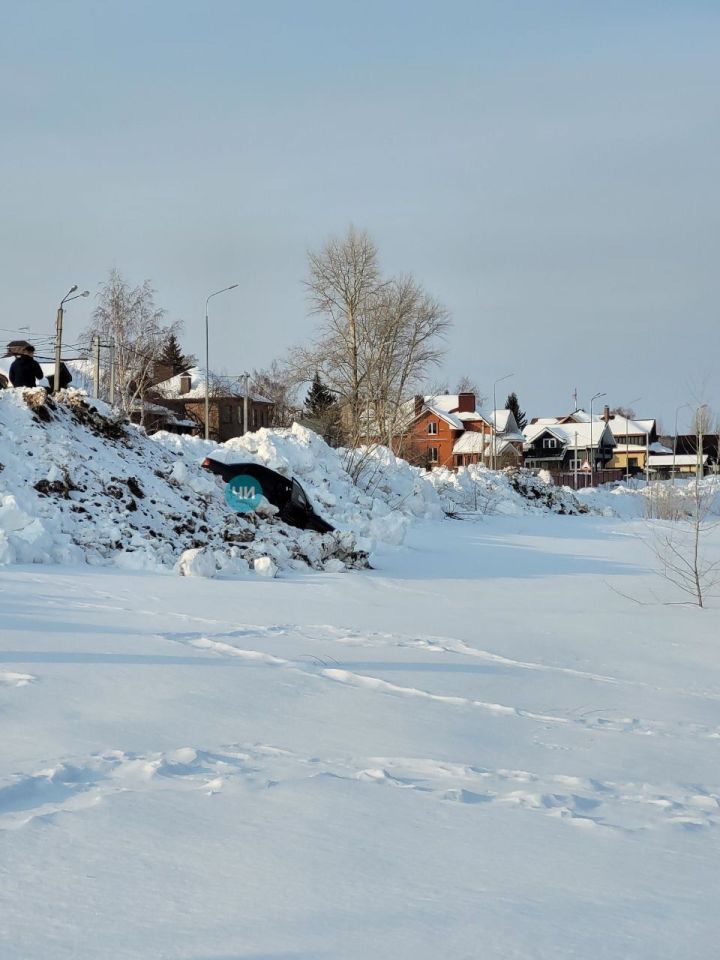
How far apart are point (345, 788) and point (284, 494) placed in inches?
545

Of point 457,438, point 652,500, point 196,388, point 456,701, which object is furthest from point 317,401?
point 456,701

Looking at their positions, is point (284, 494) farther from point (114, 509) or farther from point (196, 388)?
point (196, 388)

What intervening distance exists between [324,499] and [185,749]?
1819 cm

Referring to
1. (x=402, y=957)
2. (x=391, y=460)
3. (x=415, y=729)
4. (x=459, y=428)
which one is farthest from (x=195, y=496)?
(x=459, y=428)

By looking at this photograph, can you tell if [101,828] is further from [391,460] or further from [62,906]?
[391,460]

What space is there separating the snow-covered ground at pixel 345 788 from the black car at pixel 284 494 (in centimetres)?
790

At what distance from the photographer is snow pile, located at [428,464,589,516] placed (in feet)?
117

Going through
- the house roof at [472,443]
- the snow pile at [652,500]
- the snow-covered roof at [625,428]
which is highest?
the snow-covered roof at [625,428]

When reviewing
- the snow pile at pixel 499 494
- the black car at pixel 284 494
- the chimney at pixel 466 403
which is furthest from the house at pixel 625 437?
the black car at pixel 284 494

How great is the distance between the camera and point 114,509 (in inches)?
574

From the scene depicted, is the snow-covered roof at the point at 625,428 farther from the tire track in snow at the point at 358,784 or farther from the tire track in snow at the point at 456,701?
the tire track in snow at the point at 358,784

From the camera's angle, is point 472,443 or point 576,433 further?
point 576,433

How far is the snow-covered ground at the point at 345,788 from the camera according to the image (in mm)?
3131

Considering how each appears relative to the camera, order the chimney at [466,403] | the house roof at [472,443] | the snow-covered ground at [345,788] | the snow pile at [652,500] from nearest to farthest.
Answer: the snow-covered ground at [345,788], the snow pile at [652,500], the house roof at [472,443], the chimney at [466,403]
